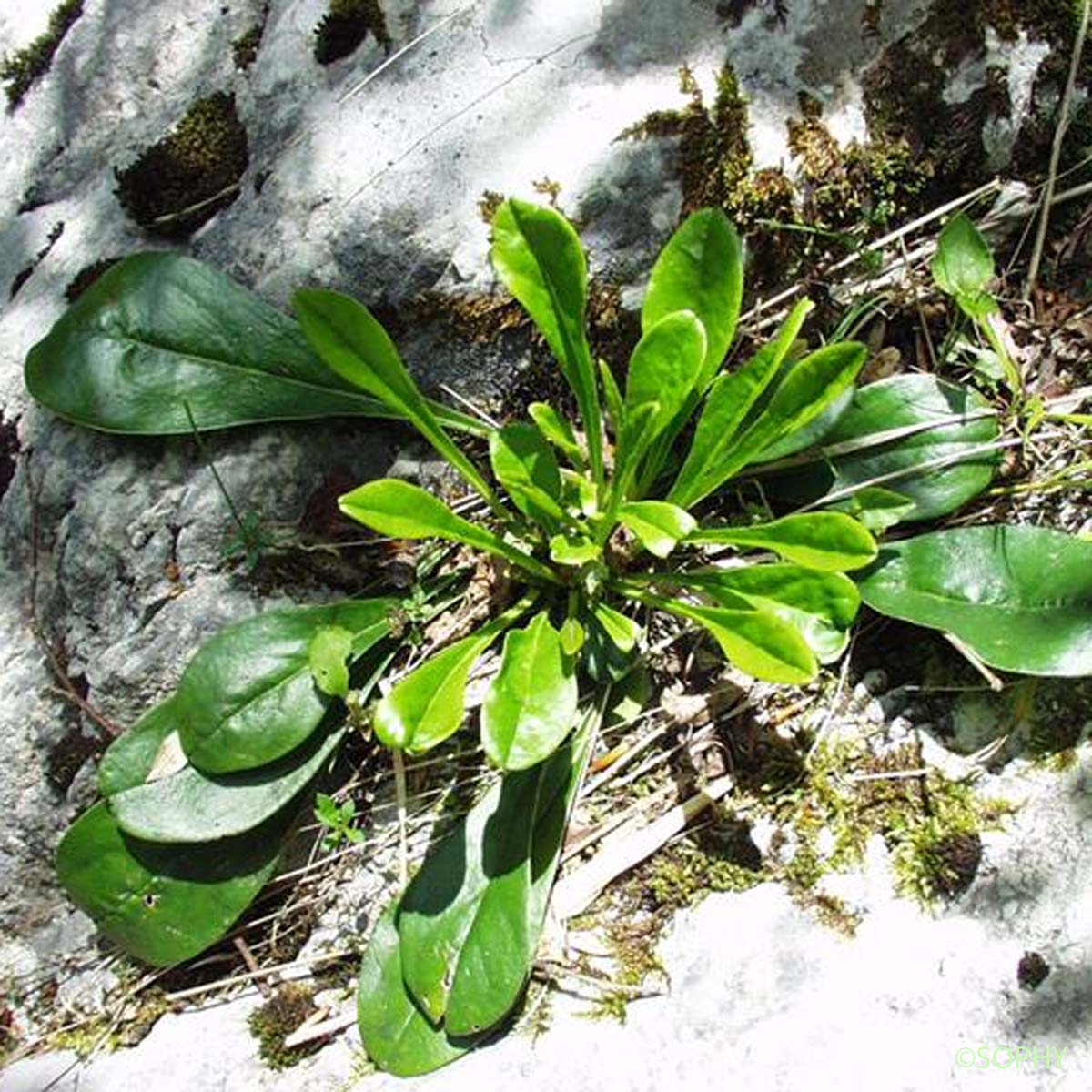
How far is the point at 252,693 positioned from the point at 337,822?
256 mm

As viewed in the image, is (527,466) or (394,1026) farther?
(527,466)

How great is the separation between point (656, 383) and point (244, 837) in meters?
1.02

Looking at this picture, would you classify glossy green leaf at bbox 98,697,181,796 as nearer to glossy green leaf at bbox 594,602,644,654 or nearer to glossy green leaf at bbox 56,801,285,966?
glossy green leaf at bbox 56,801,285,966

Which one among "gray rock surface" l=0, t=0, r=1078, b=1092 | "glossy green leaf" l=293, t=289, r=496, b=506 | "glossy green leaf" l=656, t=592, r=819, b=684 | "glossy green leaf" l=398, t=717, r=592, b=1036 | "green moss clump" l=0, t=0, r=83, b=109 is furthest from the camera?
"green moss clump" l=0, t=0, r=83, b=109

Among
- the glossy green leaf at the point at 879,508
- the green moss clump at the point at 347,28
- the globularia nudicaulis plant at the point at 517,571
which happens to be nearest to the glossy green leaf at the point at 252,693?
the globularia nudicaulis plant at the point at 517,571

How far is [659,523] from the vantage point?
1.73 m

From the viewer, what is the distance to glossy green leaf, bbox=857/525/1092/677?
177cm

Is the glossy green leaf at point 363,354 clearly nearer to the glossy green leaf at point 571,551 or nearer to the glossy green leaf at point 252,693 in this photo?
the glossy green leaf at point 571,551

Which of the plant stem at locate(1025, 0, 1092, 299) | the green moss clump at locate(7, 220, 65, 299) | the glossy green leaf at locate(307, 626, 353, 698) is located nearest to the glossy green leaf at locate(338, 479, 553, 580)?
the glossy green leaf at locate(307, 626, 353, 698)

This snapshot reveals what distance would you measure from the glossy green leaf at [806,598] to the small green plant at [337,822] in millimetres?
715

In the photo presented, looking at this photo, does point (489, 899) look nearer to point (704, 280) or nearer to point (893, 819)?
point (893, 819)

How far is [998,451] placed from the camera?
1.99 m

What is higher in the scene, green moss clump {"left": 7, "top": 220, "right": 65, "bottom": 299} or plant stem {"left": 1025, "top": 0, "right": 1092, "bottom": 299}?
green moss clump {"left": 7, "top": 220, "right": 65, "bottom": 299}

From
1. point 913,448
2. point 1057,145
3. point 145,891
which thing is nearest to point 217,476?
point 145,891
